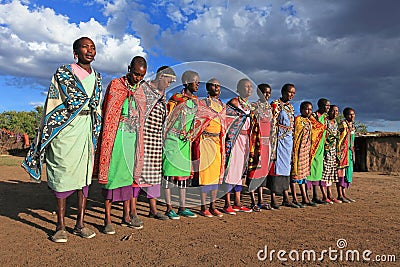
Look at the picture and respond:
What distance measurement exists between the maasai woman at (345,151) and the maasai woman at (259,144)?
2112 mm

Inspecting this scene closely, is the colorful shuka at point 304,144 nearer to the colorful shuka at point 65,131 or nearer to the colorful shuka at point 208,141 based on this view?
the colorful shuka at point 208,141

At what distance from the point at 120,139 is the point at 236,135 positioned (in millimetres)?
2081

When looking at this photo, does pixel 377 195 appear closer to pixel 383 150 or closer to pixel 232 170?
pixel 232 170

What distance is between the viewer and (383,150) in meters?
16.0

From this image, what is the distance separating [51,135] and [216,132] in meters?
2.47

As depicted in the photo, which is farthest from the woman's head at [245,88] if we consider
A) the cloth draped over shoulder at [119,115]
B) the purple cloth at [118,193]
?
the purple cloth at [118,193]

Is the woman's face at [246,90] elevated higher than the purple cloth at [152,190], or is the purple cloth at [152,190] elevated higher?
the woman's face at [246,90]

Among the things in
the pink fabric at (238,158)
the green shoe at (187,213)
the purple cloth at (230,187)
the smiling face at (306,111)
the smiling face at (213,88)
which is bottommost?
the green shoe at (187,213)

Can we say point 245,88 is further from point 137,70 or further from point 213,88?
point 137,70

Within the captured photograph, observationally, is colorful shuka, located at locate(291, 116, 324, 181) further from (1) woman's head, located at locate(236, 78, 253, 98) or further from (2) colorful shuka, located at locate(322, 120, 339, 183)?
(1) woman's head, located at locate(236, 78, 253, 98)

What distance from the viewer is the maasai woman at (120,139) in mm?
4262

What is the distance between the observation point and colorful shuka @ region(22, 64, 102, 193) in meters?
3.89

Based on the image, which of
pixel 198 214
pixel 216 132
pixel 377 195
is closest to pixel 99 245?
pixel 198 214

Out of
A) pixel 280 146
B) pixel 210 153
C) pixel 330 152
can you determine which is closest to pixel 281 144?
pixel 280 146
